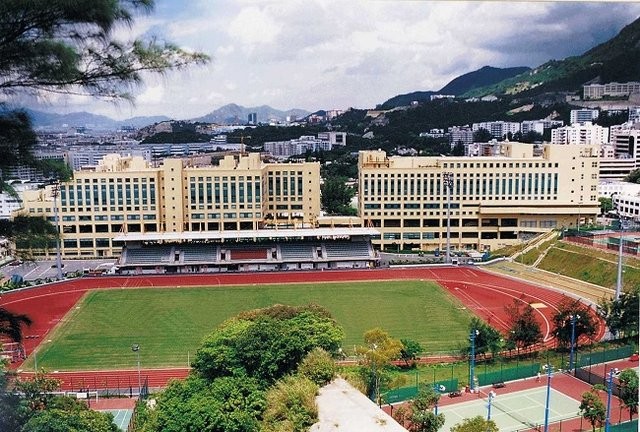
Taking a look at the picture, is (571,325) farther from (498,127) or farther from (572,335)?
(498,127)

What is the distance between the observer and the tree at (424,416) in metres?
5.91

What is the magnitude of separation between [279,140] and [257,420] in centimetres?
3281

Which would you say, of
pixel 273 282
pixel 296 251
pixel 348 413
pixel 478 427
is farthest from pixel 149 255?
pixel 478 427

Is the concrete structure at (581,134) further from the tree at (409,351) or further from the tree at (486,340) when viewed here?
the tree at (409,351)

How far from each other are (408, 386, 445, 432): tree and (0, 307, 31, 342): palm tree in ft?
13.2

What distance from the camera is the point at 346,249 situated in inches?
619

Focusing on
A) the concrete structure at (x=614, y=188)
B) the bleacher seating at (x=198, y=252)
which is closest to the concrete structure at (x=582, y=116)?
the concrete structure at (x=614, y=188)

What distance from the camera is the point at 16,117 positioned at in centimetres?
287

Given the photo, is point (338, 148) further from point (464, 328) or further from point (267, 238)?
point (464, 328)

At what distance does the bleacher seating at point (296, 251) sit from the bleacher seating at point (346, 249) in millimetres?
454

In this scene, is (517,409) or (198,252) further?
(198,252)

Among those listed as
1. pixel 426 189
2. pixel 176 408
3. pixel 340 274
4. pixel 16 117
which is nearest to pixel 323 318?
pixel 176 408

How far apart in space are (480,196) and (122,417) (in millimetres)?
12497

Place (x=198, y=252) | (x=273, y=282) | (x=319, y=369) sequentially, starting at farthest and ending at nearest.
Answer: (x=198, y=252) < (x=273, y=282) < (x=319, y=369)
